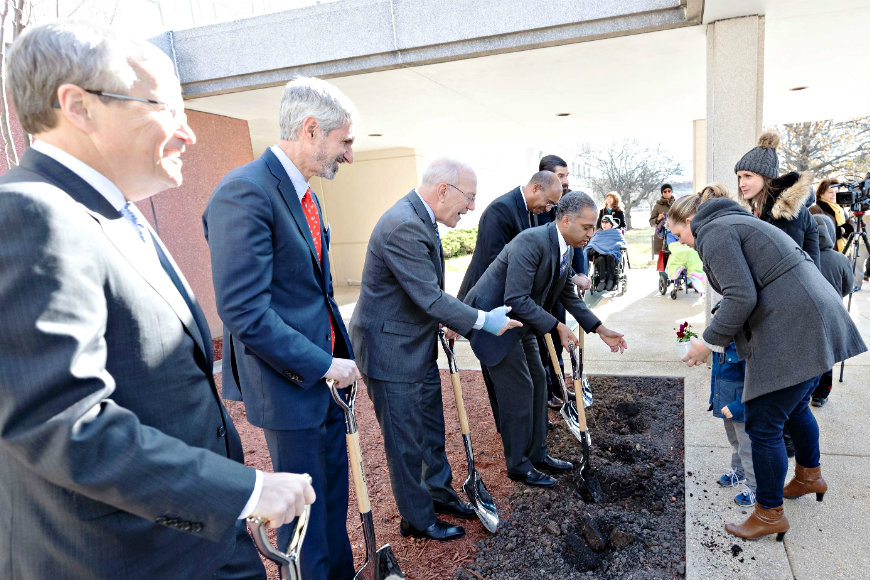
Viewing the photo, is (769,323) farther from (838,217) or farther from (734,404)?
(838,217)

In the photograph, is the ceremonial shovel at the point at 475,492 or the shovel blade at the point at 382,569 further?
the ceremonial shovel at the point at 475,492

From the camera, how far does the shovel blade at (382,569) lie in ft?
7.86

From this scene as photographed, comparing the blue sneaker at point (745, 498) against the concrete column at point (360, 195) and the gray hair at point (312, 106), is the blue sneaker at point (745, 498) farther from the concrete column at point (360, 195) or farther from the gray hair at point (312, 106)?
the concrete column at point (360, 195)

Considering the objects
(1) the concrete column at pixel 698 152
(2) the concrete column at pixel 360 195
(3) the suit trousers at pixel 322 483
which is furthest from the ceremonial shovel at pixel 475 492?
(2) the concrete column at pixel 360 195

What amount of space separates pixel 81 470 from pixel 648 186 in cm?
3071

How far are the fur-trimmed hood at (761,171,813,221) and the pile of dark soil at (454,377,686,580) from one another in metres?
1.80

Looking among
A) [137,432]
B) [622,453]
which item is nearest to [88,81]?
[137,432]

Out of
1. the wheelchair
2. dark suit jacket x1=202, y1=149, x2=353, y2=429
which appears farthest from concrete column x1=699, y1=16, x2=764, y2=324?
dark suit jacket x1=202, y1=149, x2=353, y2=429

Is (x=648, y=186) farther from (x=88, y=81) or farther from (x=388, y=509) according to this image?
(x=88, y=81)

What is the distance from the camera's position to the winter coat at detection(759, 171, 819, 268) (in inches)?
136

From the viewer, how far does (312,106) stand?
2066 millimetres

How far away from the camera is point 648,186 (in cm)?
2845

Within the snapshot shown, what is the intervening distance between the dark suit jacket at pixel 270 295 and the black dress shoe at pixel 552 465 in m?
2.06

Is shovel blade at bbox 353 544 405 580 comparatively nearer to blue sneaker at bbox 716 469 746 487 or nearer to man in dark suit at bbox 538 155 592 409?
blue sneaker at bbox 716 469 746 487
